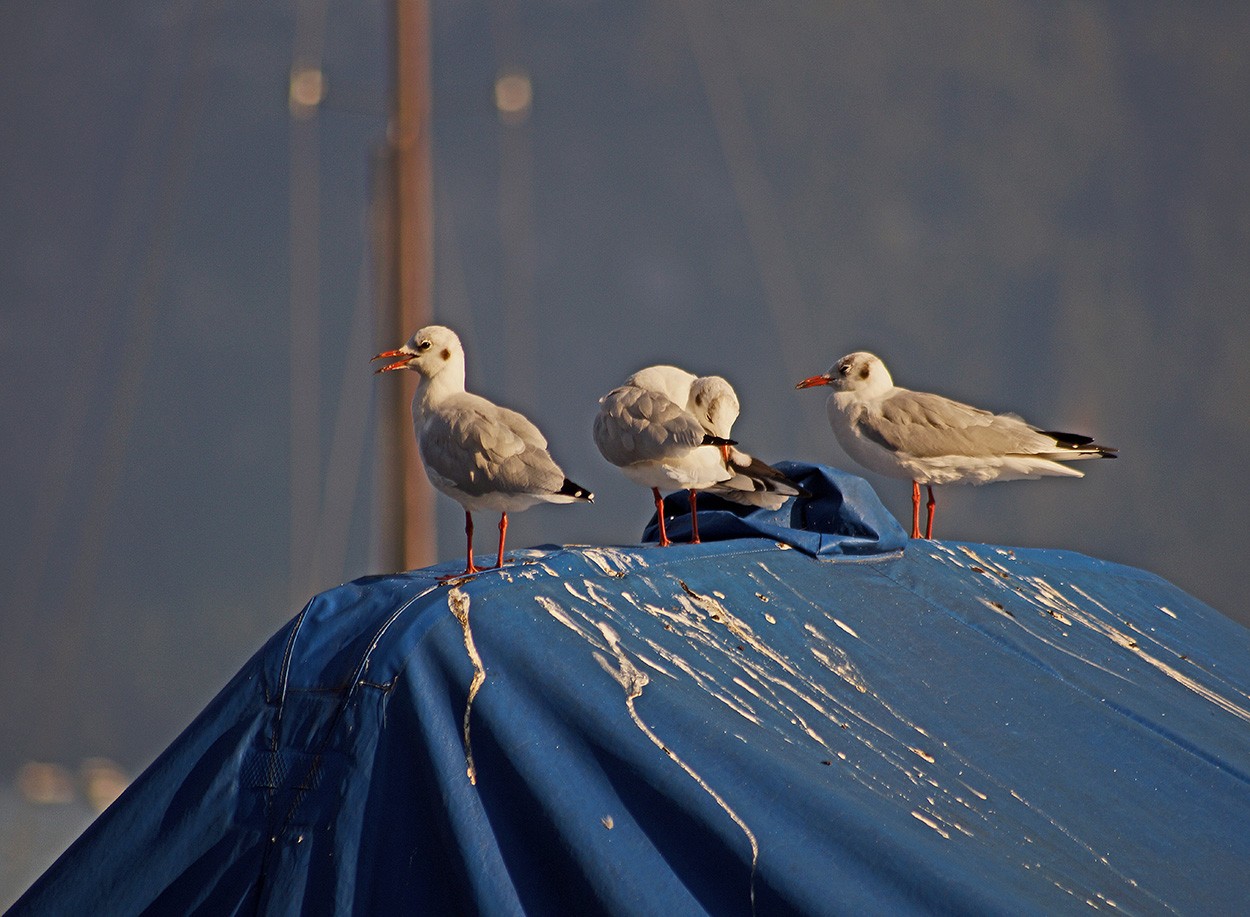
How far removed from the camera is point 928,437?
5.20 m

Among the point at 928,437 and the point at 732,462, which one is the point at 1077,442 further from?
the point at 732,462

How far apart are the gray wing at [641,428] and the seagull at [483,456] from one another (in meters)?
0.31

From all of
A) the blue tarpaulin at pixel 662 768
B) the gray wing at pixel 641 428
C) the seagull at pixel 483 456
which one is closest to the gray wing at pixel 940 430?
the gray wing at pixel 641 428

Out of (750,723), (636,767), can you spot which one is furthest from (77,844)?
(750,723)

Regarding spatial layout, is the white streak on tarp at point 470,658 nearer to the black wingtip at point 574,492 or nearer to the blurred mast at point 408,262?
the black wingtip at point 574,492

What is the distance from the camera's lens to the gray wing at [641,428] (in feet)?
13.3

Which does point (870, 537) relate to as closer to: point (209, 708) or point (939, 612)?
point (939, 612)

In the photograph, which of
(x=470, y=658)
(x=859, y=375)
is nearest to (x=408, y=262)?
(x=859, y=375)

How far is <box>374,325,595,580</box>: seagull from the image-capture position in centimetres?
382

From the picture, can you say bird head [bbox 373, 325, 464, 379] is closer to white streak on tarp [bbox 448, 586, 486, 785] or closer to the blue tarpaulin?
the blue tarpaulin

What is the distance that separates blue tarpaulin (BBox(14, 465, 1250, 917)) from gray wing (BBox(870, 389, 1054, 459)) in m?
1.91

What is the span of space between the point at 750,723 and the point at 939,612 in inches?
36.4

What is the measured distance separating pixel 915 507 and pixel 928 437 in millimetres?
330

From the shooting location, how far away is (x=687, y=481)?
162 inches
